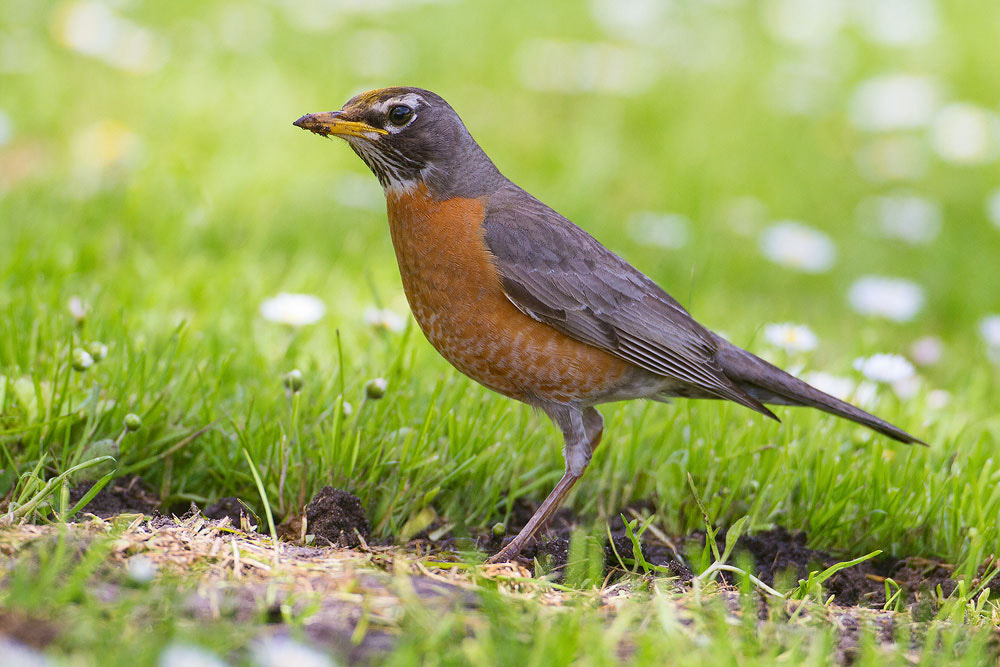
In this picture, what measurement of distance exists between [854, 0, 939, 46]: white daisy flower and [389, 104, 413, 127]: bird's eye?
9002 millimetres

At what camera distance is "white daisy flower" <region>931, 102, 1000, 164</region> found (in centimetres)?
948

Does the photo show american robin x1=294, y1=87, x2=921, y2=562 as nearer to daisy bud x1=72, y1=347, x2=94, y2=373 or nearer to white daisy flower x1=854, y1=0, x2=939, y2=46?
daisy bud x1=72, y1=347, x2=94, y2=373

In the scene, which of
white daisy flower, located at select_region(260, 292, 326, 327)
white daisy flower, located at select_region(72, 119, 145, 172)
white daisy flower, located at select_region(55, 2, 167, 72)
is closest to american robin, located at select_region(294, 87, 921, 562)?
white daisy flower, located at select_region(260, 292, 326, 327)

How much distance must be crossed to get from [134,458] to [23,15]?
7.32m

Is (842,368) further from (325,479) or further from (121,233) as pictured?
(121,233)

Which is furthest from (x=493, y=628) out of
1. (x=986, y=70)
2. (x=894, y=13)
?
(x=894, y=13)

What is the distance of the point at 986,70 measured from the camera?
10.9m

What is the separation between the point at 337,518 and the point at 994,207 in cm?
641

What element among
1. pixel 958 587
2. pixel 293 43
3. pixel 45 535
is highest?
pixel 293 43

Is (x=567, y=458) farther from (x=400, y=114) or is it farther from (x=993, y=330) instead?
(x=993, y=330)

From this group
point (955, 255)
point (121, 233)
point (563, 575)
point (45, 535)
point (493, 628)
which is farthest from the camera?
point (955, 255)

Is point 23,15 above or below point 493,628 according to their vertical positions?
above

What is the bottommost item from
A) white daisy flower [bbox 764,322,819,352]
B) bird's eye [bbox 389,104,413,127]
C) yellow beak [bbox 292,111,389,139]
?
white daisy flower [bbox 764,322,819,352]

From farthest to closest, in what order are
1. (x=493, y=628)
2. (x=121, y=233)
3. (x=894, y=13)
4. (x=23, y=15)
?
(x=894, y=13)
(x=23, y=15)
(x=121, y=233)
(x=493, y=628)
